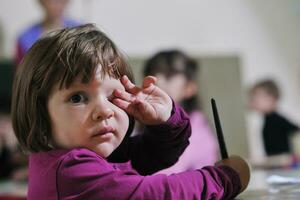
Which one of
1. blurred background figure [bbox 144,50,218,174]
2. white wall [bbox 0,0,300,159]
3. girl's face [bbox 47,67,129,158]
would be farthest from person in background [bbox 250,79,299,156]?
girl's face [bbox 47,67,129,158]

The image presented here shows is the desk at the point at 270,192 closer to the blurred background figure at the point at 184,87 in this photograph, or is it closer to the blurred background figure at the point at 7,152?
the blurred background figure at the point at 184,87

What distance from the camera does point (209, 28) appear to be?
10.8 feet

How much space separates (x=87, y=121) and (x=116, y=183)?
3.3 inches

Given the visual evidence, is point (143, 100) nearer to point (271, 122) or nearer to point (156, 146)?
point (156, 146)

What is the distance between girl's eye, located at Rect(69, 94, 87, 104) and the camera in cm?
63

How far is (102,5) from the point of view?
302 cm

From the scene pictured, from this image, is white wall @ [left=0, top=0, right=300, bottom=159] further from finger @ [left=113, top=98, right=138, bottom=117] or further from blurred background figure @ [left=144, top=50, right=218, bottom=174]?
finger @ [left=113, top=98, right=138, bottom=117]

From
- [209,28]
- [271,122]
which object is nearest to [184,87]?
[271,122]

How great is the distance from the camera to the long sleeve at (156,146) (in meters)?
0.76

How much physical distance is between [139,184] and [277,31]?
3028 millimetres

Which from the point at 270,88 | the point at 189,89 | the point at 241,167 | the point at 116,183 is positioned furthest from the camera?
the point at 270,88

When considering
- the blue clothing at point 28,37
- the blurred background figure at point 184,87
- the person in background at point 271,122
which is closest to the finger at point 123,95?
the blurred background figure at point 184,87

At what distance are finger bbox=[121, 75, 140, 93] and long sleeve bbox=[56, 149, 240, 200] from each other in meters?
0.09

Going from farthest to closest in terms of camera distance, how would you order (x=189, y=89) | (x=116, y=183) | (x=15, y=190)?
1. (x=189, y=89)
2. (x=15, y=190)
3. (x=116, y=183)
